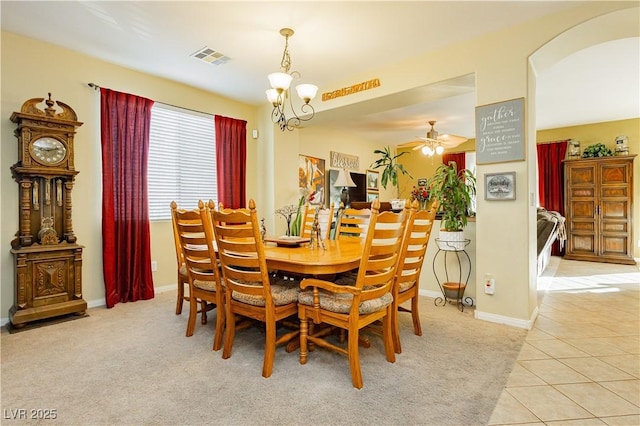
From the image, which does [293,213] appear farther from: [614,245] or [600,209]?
[614,245]

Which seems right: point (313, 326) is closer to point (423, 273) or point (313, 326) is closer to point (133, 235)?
point (423, 273)

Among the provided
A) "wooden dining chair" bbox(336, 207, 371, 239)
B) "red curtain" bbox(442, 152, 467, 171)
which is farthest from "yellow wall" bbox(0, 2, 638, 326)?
"red curtain" bbox(442, 152, 467, 171)

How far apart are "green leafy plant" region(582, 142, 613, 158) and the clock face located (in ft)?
26.3

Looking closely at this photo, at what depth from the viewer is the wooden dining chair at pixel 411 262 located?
2.25m

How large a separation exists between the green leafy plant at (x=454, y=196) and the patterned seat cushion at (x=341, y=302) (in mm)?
1632

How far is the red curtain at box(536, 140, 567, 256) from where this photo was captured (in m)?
6.48

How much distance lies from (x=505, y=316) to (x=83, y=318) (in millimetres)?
3880

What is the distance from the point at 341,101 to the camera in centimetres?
405

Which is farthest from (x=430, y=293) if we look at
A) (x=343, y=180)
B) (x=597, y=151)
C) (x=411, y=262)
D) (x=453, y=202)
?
(x=597, y=151)

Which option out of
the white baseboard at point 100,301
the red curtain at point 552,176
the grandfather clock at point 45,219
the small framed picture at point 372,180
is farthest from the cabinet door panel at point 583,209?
the grandfather clock at point 45,219

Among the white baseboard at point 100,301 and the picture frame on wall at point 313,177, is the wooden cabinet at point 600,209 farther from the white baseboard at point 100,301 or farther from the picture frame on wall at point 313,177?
the white baseboard at point 100,301

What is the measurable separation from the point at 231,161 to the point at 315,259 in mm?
3023

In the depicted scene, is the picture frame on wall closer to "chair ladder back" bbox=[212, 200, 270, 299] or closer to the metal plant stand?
the metal plant stand

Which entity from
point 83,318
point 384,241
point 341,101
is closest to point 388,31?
point 341,101
